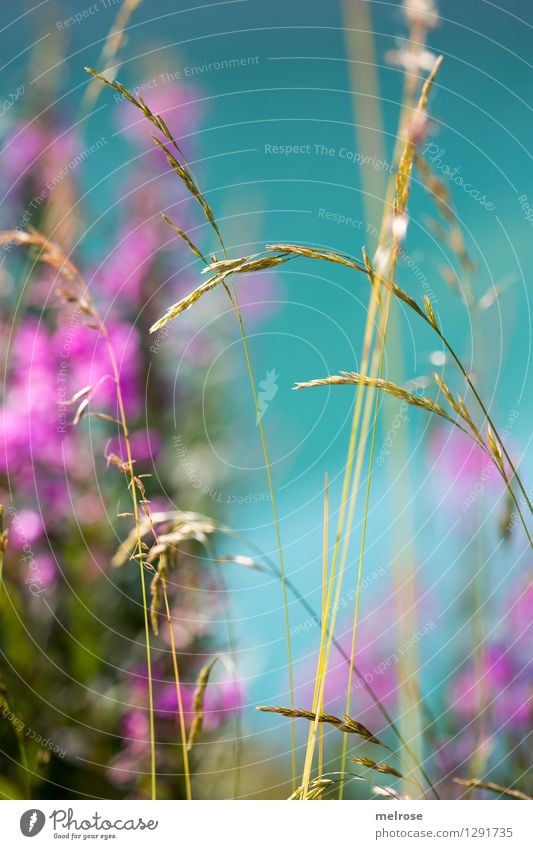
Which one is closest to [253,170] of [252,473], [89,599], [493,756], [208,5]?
[208,5]

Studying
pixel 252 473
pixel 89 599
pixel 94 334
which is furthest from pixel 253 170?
pixel 89 599

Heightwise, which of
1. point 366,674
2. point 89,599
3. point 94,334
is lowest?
point 366,674

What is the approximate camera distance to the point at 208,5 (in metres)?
1.41

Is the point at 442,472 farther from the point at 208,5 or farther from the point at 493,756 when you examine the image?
the point at 208,5
